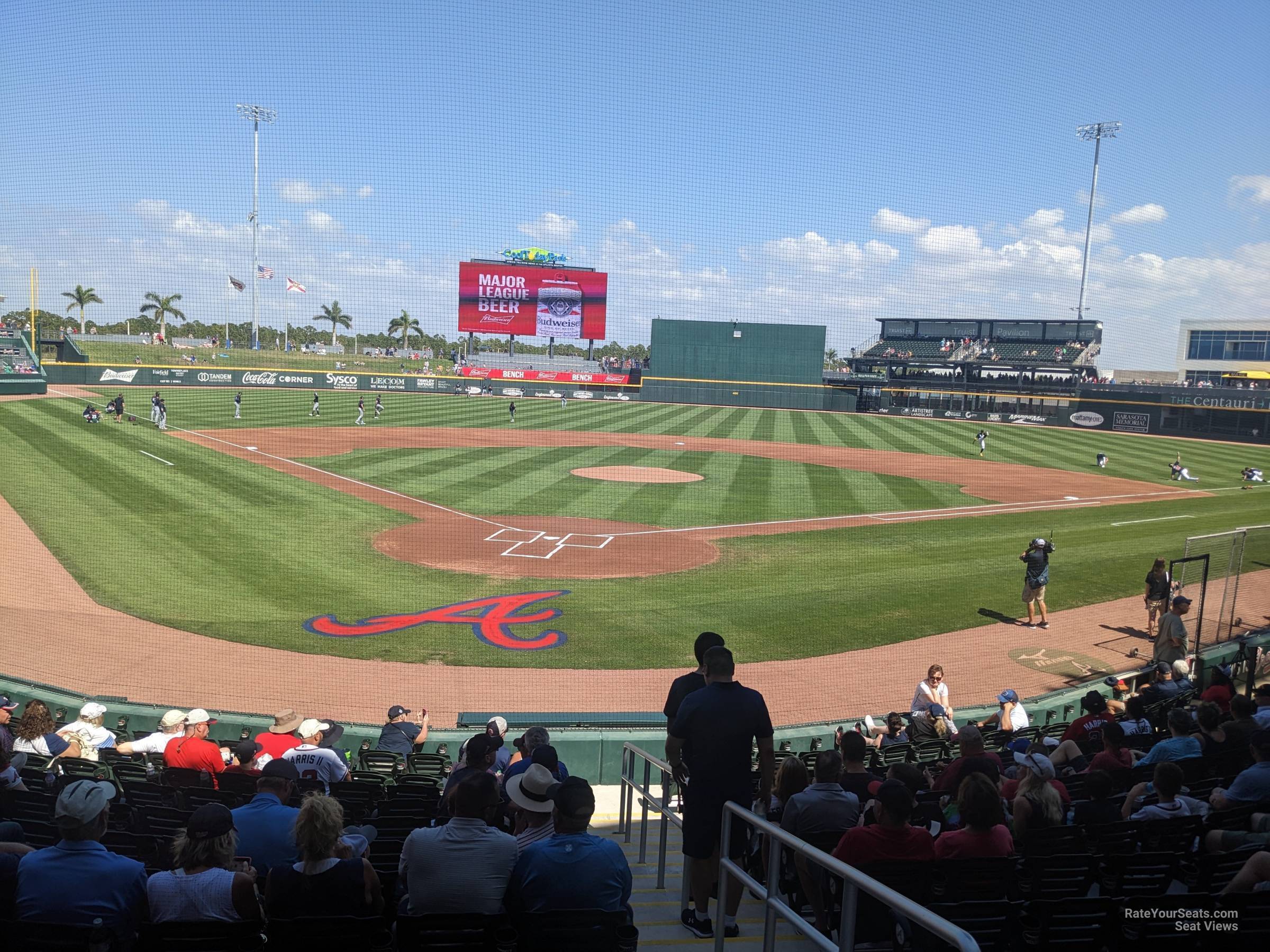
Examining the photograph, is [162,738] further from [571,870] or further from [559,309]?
→ [559,309]

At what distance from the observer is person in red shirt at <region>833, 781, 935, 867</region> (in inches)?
146

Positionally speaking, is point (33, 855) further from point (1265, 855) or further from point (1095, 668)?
point (1095, 668)

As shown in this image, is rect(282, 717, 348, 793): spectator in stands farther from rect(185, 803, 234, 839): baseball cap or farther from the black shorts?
the black shorts

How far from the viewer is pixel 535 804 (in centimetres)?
400

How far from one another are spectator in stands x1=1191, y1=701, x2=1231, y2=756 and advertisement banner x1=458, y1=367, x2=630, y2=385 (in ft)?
216

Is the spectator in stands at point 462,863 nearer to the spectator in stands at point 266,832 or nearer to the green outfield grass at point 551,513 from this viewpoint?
the spectator in stands at point 266,832

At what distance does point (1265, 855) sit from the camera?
3.66 metres

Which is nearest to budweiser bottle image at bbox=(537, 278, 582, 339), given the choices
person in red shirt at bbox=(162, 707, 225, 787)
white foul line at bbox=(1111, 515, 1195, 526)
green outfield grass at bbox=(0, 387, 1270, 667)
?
green outfield grass at bbox=(0, 387, 1270, 667)

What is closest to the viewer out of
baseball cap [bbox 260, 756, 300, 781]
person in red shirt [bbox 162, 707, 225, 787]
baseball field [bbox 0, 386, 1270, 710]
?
baseball cap [bbox 260, 756, 300, 781]

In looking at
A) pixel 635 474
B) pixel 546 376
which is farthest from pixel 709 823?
pixel 546 376

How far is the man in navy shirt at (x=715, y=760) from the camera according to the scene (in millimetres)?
4297

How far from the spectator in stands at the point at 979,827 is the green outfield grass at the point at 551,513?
8.33m

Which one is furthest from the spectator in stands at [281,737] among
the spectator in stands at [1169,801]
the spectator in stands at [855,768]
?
the spectator in stands at [1169,801]

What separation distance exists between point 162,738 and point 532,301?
62766 millimetres
